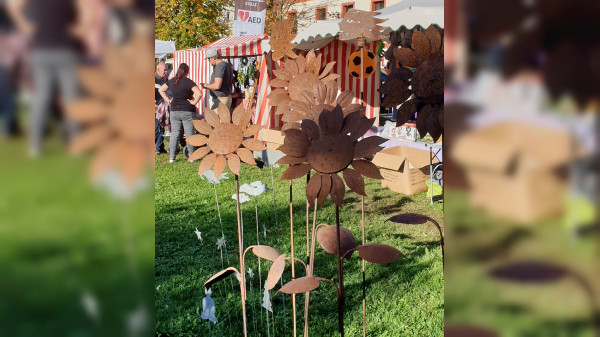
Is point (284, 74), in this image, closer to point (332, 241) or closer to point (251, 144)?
point (251, 144)

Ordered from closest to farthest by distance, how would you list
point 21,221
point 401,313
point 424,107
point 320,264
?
point 21,221 → point 424,107 → point 401,313 → point 320,264

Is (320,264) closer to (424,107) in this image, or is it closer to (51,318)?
(424,107)

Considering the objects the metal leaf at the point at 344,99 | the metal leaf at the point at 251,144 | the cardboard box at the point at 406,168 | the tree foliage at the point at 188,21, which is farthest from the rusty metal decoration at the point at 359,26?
the tree foliage at the point at 188,21

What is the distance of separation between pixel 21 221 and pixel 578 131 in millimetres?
273

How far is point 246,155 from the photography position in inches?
53.3

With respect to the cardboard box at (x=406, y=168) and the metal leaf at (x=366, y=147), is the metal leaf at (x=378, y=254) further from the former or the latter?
the cardboard box at (x=406, y=168)

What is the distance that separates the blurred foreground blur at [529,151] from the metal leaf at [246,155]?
3.51ft

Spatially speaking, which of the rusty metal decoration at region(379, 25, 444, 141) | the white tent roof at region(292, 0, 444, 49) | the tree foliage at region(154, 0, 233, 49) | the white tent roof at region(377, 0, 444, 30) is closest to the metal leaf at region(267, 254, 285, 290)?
the rusty metal decoration at region(379, 25, 444, 141)

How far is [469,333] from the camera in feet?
1.00

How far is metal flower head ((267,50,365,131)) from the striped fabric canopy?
5599mm

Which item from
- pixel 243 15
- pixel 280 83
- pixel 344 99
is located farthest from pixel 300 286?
pixel 243 15

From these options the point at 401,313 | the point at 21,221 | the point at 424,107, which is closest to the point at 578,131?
the point at 21,221

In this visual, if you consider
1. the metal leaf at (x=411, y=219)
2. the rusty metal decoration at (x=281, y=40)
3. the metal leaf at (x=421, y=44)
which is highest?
the rusty metal decoration at (x=281, y=40)

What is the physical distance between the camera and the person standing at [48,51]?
20cm
